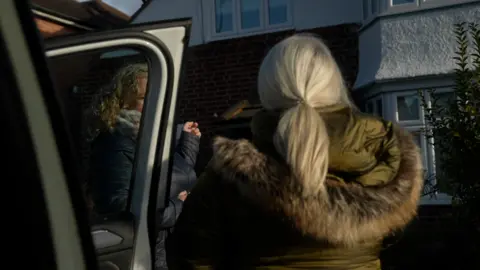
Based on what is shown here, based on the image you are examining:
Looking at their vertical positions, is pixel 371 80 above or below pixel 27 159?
above

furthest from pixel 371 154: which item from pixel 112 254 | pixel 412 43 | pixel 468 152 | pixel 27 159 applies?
pixel 412 43

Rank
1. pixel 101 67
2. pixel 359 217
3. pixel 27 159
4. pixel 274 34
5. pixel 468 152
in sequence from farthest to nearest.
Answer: pixel 274 34
pixel 468 152
pixel 101 67
pixel 359 217
pixel 27 159

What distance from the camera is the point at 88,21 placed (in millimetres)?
2645

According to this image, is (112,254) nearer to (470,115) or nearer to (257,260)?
(257,260)

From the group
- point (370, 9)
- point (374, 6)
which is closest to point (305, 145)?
point (374, 6)

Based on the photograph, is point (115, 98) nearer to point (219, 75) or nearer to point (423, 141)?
point (423, 141)

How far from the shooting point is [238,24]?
34.9 ft

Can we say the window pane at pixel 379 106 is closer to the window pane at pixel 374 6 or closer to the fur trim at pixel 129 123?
the window pane at pixel 374 6

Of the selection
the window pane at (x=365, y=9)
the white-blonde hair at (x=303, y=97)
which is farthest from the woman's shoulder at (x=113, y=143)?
the window pane at (x=365, y=9)

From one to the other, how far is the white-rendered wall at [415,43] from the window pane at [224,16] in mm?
2355

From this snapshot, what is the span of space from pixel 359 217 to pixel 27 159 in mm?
1471

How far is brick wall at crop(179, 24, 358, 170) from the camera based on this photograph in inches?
409

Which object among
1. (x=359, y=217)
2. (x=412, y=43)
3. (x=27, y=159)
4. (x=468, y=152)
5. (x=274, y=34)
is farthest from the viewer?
(x=274, y=34)

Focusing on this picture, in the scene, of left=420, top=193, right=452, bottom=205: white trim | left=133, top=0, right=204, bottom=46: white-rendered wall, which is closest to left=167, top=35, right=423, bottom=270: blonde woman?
left=420, top=193, right=452, bottom=205: white trim
